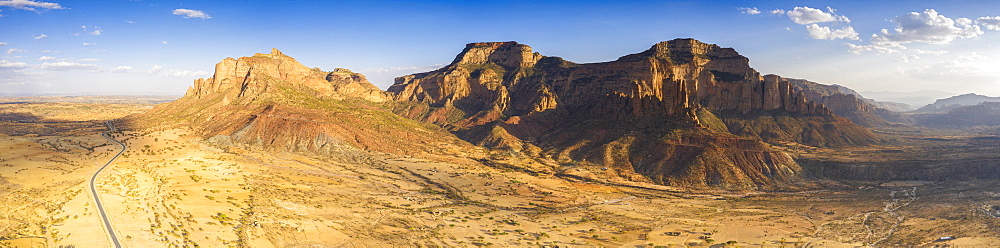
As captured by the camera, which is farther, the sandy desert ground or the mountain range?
the mountain range

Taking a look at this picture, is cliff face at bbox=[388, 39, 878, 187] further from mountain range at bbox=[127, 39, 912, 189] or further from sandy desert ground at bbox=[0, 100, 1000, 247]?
sandy desert ground at bbox=[0, 100, 1000, 247]

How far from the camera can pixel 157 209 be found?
59.8 metres

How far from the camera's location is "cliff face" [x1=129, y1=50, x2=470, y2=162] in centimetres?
12562

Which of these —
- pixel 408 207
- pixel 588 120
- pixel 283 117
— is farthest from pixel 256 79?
pixel 588 120

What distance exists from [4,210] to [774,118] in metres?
187

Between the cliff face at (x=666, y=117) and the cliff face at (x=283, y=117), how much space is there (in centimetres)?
2918

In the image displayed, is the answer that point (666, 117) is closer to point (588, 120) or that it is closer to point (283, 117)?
point (588, 120)

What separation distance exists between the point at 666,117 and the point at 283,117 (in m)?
107

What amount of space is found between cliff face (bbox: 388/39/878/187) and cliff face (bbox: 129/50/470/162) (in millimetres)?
29180

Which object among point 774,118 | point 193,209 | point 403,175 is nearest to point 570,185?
point 403,175

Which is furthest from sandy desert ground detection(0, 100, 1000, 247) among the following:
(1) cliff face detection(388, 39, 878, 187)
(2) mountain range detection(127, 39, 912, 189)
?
(1) cliff face detection(388, 39, 878, 187)

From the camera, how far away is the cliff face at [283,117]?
125625 millimetres

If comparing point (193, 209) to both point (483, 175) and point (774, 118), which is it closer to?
point (483, 175)

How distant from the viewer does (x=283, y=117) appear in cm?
13212
